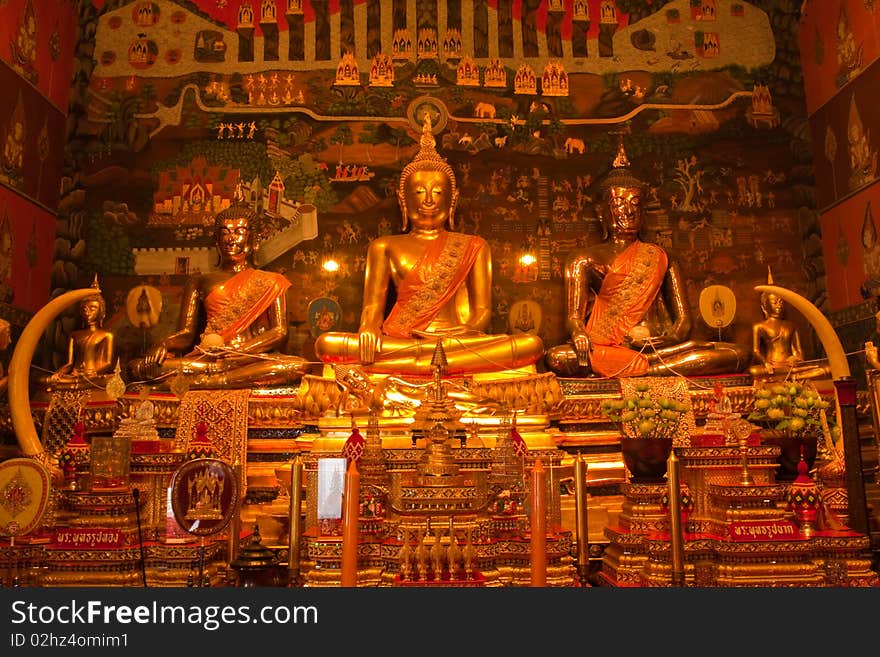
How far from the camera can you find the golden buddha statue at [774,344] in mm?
6305

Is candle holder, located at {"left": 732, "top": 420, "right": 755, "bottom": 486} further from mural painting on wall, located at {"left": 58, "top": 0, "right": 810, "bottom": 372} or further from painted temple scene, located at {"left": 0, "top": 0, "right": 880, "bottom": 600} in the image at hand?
mural painting on wall, located at {"left": 58, "top": 0, "right": 810, "bottom": 372}

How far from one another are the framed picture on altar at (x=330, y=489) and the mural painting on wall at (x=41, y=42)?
5.14 meters

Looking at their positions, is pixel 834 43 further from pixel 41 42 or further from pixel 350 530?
pixel 41 42

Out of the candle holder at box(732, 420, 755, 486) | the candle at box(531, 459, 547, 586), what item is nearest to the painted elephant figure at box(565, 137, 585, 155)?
the candle holder at box(732, 420, 755, 486)

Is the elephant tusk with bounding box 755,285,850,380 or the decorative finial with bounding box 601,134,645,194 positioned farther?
the decorative finial with bounding box 601,134,645,194

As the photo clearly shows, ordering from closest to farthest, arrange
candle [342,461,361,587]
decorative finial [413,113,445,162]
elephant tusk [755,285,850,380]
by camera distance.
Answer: candle [342,461,361,587]
elephant tusk [755,285,850,380]
decorative finial [413,113,445,162]

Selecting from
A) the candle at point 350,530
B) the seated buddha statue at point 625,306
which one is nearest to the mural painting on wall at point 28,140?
the seated buddha statue at point 625,306

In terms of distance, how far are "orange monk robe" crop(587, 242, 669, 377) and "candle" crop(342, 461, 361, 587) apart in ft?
15.2

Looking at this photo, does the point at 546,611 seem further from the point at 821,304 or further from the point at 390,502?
the point at 821,304

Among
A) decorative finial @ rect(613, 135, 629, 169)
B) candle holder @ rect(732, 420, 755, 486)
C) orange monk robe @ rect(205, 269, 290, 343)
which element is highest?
decorative finial @ rect(613, 135, 629, 169)

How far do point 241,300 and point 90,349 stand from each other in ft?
4.29

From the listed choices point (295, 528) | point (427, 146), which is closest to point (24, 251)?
point (427, 146)

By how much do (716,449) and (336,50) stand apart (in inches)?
232

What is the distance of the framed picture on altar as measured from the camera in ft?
11.6
